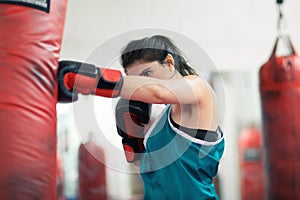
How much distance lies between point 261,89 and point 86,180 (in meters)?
1.68

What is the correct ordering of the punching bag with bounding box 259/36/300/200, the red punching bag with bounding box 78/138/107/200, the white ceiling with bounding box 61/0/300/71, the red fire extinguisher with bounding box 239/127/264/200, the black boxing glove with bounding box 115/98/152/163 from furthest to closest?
the red fire extinguisher with bounding box 239/127/264/200 → the white ceiling with bounding box 61/0/300/71 → the red punching bag with bounding box 78/138/107/200 → the punching bag with bounding box 259/36/300/200 → the black boxing glove with bounding box 115/98/152/163

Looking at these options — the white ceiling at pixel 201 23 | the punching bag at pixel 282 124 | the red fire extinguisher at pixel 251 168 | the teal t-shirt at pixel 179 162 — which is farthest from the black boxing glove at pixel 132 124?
the red fire extinguisher at pixel 251 168

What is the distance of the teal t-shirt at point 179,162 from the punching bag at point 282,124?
5.59ft

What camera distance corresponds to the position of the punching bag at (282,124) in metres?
3.04

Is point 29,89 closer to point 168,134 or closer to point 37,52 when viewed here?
point 37,52

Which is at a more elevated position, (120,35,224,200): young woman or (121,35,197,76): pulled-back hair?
(121,35,197,76): pulled-back hair

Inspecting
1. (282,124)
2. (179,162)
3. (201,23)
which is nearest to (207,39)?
(201,23)

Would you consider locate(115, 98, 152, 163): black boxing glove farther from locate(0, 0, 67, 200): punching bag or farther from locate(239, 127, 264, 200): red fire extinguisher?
locate(239, 127, 264, 200): red fire extinguisher

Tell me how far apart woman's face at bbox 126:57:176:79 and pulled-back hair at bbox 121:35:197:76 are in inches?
0.5

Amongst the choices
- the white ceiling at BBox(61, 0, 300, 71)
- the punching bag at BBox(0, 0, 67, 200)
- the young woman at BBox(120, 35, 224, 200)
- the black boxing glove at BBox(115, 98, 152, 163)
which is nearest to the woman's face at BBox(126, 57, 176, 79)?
the young woman at BBox(120, 35, 224, 200)

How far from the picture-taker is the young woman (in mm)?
1435

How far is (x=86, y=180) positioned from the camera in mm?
3766

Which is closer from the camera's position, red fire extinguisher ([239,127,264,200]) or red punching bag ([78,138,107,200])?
red punching bag ([78,138,107,200])

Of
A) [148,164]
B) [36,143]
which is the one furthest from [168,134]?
[36,143]
